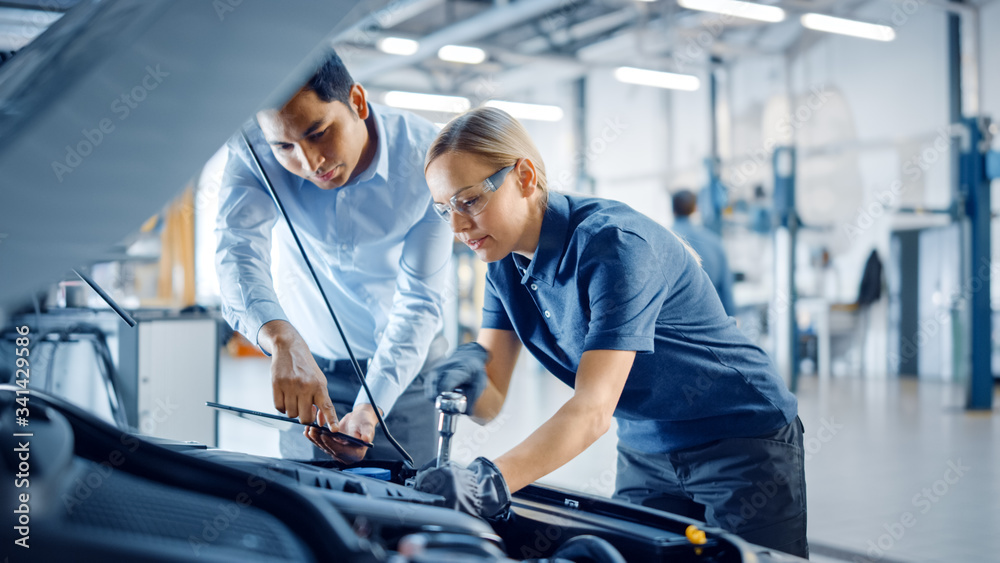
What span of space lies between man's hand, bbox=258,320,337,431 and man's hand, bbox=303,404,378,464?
0.08 ft

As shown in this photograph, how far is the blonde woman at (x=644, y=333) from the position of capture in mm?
1166

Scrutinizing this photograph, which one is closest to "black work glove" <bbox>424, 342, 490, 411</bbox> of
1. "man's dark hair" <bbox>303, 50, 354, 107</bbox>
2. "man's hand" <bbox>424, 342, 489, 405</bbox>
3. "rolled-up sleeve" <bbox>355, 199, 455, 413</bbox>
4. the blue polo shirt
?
"man's hand" <bbox>424, 342, 489, 405</bbox>

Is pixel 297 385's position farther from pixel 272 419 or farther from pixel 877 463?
pixel 877 463

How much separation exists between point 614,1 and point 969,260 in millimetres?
Result: 4508

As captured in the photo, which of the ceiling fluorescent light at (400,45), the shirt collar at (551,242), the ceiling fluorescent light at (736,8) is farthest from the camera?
the ceiling fluorescent light at (400,45)

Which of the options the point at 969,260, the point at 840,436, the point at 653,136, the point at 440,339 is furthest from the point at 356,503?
the point at 653,136

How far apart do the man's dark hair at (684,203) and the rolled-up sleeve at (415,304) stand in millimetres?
3310

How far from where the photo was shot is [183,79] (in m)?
0.69

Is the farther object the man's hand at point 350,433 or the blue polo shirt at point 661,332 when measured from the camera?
the man's hand at point 350,433

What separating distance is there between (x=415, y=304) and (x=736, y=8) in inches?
205

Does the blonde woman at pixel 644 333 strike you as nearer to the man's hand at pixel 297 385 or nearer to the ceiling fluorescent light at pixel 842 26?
the man's hand at pixel 297 385

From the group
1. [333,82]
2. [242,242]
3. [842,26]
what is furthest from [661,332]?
[842,26]

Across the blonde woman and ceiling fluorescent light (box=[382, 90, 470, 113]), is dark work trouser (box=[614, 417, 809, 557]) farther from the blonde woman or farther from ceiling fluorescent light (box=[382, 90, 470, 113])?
ceiling fluorescent light (box=[382, 90, 470, 113])

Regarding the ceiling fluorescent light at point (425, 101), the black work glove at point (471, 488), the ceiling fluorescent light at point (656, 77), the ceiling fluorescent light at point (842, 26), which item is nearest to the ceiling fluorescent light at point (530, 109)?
the ceiling fluorescent light at point (425, 101)
